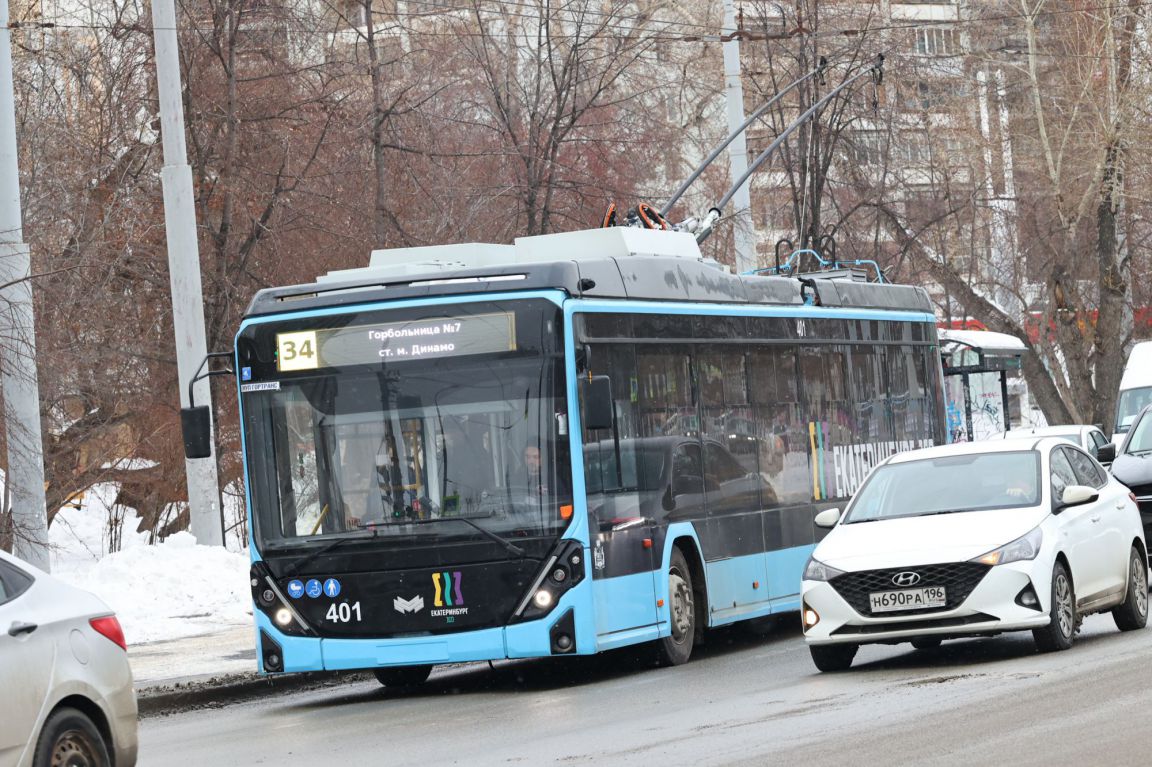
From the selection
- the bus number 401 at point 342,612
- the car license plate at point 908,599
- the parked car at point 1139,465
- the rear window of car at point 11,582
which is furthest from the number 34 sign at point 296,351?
the parked car at point 1139,465

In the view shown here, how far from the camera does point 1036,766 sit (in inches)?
328

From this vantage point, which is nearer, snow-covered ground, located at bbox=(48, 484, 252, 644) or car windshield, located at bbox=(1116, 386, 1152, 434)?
snow-covered ground, located at bbox=(48, 484, 252, 644)

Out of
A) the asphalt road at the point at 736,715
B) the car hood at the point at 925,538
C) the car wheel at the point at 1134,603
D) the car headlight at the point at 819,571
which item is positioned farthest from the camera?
the car wheel at the point at 1134,603

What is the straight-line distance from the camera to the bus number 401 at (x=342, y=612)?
13422 millimetres

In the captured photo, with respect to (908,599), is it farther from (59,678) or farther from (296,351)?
(59,678)

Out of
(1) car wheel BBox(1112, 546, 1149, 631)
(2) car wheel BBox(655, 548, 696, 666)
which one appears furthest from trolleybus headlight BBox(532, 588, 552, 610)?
(1) car wheel BBox(1112, 546, 1149, 631)

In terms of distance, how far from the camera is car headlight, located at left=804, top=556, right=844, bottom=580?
1267cm

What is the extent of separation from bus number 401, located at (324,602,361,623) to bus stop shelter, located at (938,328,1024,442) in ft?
33.5

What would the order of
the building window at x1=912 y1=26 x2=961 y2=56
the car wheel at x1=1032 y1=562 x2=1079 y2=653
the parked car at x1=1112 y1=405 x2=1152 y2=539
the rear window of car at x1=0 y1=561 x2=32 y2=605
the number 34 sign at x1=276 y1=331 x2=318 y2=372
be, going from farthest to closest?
the building window at x1=912 y1=26 x2=961 y2=56
the parked car at x1=1112 y1=405 x2=1152 y2=539
the number 34 sign at x1=276 y1=331 x2=318 y2=372
the car wheel at x1=1032 y1=562 x2=1079 y2=653
the rear window of car at x1=0 y1=561 x2=32 y2=605

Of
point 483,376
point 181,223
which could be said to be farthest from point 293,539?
point 181,223

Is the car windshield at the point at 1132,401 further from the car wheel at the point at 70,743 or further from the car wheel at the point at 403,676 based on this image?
the car wheel at the point at 70,743

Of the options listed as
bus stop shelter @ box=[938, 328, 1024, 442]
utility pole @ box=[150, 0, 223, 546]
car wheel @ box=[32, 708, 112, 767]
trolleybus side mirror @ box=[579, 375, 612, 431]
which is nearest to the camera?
car wheel @ box=[32, 708, 112, 767]

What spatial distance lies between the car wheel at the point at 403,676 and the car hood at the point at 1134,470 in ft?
23.9

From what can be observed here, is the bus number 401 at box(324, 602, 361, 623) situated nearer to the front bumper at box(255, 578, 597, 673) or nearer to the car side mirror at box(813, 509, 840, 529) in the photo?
the front bumper at box(255, 578, 597, 673)
